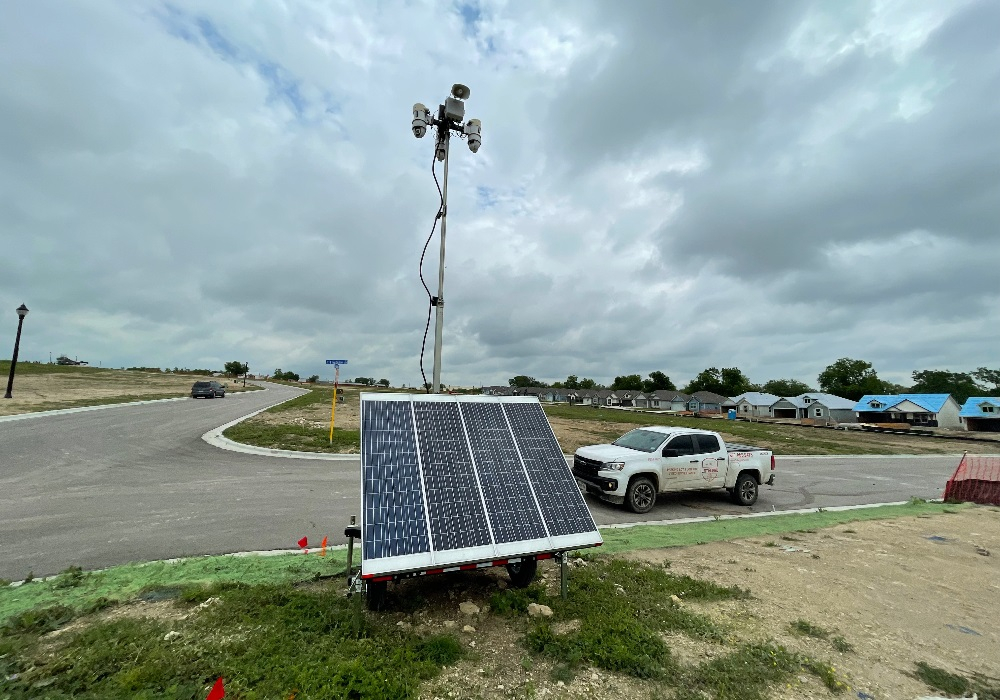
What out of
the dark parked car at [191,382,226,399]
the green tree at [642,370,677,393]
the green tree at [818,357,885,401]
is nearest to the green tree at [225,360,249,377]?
the dark parked car at [191,382,226,399]

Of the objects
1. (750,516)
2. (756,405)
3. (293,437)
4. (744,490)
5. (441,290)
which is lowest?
(750,516)

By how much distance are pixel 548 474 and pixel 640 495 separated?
5591 mm

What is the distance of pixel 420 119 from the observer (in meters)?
6.43

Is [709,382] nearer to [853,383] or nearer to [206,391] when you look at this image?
[853,383]

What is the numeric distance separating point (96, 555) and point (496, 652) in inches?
240

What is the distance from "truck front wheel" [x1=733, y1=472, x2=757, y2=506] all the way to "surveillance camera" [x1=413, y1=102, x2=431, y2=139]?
10727 mm

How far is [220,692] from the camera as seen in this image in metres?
3.26

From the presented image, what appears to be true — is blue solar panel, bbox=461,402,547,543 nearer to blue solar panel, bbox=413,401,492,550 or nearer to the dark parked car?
blue solar panel, bbox=413,401,492,550

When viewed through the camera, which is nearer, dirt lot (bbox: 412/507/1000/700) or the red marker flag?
the red marker flag

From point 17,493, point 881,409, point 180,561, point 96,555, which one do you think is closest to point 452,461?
point 180,561

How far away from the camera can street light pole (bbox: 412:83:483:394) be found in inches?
256

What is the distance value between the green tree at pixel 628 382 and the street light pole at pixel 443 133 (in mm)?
142728

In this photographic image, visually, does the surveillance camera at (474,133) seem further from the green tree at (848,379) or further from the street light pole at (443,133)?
the green tree at (848,379)

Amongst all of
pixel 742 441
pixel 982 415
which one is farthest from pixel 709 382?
pixel 742 441
